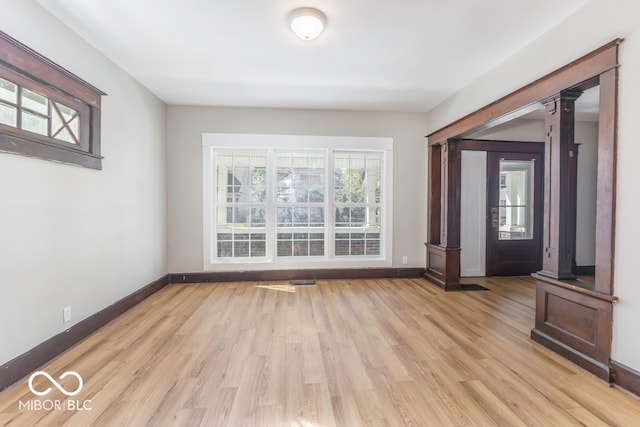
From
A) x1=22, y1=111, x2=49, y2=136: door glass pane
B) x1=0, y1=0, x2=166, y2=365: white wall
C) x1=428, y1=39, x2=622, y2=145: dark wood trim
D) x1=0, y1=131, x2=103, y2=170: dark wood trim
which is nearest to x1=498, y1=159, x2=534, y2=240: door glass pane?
x1=428, y1=39, x2=622, y2=145: dark wood trim

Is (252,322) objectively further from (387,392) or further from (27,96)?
(27,96)

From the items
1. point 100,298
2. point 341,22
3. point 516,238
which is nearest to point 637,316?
point 341,22

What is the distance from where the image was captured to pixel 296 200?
179 inches

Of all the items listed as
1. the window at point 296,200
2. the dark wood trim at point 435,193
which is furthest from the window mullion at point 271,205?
the dark wood trim at point 435,193

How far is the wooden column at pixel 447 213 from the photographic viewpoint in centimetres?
400

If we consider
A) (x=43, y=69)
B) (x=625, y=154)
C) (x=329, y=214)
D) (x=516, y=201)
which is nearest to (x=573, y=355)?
(x=625, y=154)

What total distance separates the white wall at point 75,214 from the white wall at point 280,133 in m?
0.39

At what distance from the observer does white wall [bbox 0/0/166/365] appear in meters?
1.90

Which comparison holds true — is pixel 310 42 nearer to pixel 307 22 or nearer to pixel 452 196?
pixel 307 22

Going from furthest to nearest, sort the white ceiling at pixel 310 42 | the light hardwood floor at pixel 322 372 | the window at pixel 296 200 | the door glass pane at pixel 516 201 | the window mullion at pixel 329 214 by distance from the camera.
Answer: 1. the door glass pane at pixel 516 201
2. the window mullion at pixel 329 214
3. the window at pixel 296 200
4. the white ceiling at pixel 310 42
5. the light hardwood floor at pixel 322 372

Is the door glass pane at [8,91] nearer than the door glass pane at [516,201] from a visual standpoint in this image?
Yes

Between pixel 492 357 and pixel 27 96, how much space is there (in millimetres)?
4089

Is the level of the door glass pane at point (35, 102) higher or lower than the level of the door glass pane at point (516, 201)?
higher

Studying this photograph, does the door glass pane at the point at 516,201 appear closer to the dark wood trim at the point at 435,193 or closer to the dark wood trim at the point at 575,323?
the dark wood trim at the point at 435,193
